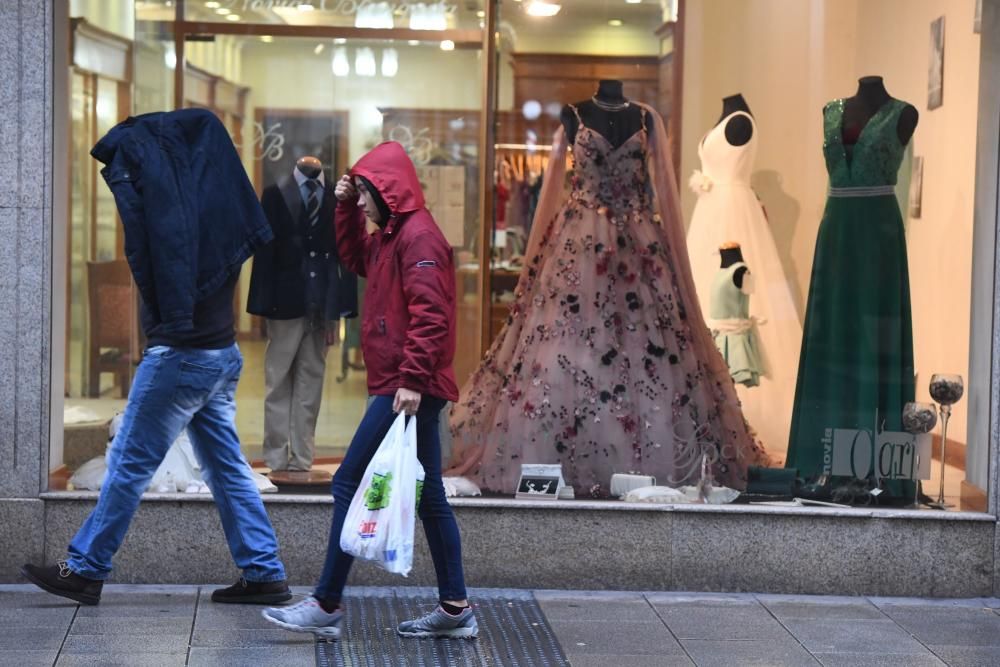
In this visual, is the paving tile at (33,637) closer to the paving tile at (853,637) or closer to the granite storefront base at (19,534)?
the granite storefront base at (19,534)

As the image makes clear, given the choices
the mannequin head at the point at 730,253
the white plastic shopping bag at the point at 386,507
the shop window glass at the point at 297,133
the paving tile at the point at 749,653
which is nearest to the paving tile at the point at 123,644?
the white plastic shopping bag at the point at 386,507

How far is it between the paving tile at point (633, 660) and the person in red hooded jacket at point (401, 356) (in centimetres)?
47

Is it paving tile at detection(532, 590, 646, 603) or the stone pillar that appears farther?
paving tile at detection(532, 590, 646, 603)

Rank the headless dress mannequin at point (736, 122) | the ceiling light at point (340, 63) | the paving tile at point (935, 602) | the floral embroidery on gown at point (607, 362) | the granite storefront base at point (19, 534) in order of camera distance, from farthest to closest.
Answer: the ceiling light at point (340, 63) < the headless dress mannequin at point (736, 122) < the floral embroidery on gown at point (607, 362) < the paving tile at point (935, 602) < the granite storefront base at point (19, 534)

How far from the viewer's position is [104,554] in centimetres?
567

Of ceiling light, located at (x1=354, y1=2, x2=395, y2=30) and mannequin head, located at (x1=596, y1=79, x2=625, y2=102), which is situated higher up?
ceiling light, located at (x1=354, y1=2, x2=395, y2=30)

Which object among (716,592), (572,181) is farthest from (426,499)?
(572,181)

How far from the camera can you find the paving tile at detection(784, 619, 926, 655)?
18.5 ft

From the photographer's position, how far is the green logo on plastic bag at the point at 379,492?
513 centimetres

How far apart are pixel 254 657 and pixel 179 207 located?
1.68 metres

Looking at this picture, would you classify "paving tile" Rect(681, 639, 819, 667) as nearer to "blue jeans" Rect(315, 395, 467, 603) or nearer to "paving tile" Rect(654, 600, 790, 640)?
"paving tile" Rect(654, 600, 790, 640)

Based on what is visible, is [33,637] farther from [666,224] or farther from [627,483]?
[666,224]

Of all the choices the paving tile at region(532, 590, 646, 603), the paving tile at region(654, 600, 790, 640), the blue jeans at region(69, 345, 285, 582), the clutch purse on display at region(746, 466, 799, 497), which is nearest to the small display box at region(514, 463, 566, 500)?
the paving tile at region(532, 590, 646, 603)

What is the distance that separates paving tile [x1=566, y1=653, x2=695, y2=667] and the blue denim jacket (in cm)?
190
